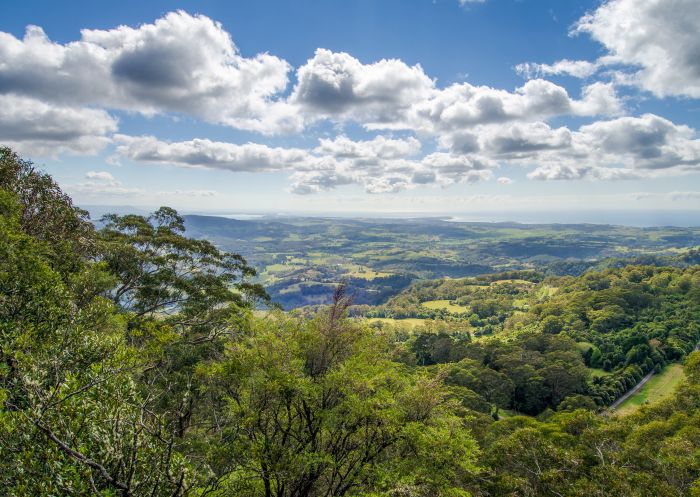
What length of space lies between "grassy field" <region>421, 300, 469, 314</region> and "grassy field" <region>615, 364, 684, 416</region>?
80232 mm

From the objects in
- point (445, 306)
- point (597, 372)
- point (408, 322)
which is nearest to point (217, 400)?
point (597, 372)

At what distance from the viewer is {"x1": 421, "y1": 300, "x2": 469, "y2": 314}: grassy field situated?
149863mm

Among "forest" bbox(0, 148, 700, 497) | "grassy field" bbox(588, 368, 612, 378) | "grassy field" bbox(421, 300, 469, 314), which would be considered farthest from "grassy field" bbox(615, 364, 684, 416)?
"grassy field" bbox(421, 300, 469, 314)

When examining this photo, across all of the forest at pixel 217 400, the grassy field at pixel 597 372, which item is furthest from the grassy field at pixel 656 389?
the forest at pixel 217 400

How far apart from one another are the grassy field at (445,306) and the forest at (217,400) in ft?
364

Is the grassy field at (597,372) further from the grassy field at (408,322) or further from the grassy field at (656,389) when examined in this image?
the grassy field at (408,322)

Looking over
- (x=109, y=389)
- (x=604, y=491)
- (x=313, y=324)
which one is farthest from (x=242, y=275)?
(x=604, y=491)

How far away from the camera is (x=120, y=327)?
1886 centimetres

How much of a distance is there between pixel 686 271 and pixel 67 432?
16887 cm

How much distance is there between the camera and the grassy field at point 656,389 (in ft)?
190

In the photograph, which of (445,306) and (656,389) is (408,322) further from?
(656,389)

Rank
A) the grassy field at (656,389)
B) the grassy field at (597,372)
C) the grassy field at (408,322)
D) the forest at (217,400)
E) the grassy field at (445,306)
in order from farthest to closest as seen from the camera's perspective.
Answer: the grassy field at (445,306), the grassy field at (408,322), the grassy field at (597,372), the grassy field at (656,389), the forest at (217,400)

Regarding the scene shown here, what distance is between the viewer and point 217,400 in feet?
86.4

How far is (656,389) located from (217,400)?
235 feet
